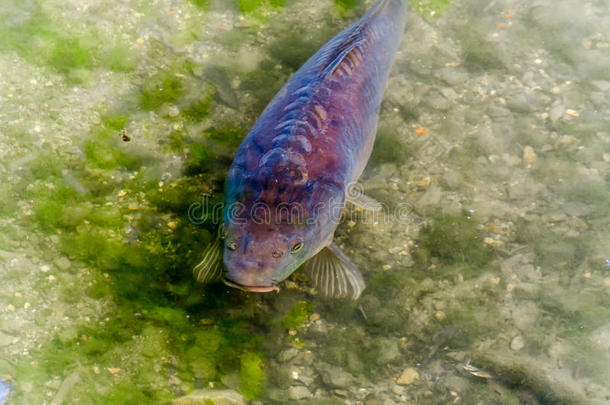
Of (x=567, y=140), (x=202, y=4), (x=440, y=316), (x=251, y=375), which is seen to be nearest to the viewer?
(x=251, y=375)

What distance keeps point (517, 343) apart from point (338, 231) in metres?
1.72

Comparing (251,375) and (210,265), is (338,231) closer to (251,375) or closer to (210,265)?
(210,265)

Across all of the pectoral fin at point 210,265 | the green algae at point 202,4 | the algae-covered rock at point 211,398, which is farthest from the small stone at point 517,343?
the green algae at point 202,4

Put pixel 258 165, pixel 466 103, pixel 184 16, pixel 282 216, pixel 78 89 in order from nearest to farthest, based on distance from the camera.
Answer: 1. pixel 282 216
2. pixel 258 165
3. pixel 78 89
4. pixel 466 103
5. pixel 184 16

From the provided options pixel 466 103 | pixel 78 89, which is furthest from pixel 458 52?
pixel 78 89

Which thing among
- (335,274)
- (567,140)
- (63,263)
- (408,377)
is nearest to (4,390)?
(63,263)

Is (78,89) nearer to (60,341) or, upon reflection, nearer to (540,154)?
(60,341)

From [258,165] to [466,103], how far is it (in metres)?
3.09

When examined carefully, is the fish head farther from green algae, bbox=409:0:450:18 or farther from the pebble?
green algae, bbox=409:0:450:18

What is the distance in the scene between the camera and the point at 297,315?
3889 millimetres

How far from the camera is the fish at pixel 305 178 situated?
3.21 metres

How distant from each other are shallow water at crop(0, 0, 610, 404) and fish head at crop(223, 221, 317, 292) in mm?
736

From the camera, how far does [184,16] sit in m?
6.00

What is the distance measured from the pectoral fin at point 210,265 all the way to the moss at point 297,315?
636mm
